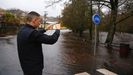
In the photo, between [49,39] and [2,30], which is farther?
[2,30]

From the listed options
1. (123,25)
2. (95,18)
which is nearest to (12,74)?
(95,18)

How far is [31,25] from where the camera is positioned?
4332 millimetres

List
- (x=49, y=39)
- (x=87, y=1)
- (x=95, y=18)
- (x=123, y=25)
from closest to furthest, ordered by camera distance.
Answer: (x=49, y=39)
(x=95, y=18)
(x=87, y=1)
(x=123, y=25)

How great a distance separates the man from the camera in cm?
418

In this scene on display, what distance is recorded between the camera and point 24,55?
433 cm

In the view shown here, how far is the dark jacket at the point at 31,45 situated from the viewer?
413 cm

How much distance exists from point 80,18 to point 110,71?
3120cm

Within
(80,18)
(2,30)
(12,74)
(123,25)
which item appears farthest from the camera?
(123,25)

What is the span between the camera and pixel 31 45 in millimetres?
4234

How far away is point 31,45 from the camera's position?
4234 millimetres

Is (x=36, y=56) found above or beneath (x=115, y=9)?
beneath

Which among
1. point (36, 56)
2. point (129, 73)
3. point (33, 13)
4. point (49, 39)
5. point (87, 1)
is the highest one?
point (87, 1)

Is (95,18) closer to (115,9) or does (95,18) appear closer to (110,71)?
(110,71)

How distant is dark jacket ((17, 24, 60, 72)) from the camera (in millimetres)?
4129
